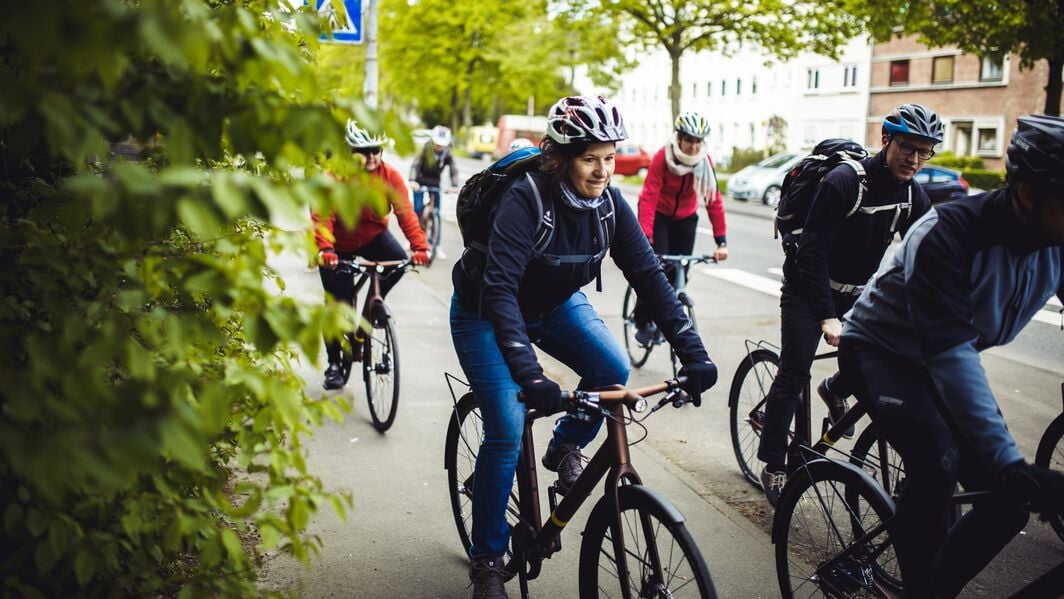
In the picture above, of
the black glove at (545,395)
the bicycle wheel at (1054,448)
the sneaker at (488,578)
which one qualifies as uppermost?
the black glove at (545,395)

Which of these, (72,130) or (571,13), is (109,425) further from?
(571,13)

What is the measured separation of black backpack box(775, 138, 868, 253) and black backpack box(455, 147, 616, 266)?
55.6 inches

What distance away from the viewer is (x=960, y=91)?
46.9 meters

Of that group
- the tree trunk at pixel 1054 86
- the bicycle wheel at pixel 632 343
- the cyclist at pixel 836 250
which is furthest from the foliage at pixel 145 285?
the tree trunk at pixel 1054 86

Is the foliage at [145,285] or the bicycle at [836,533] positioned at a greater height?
the foliage at [145,285]

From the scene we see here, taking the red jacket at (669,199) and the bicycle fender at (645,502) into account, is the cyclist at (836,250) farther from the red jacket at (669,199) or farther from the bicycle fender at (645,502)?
the red jacket at (669,199)

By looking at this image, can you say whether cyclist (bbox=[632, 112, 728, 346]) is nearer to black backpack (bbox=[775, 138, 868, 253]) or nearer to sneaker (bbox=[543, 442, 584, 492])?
black backpack (bbox=[775, 138, 868, 253])

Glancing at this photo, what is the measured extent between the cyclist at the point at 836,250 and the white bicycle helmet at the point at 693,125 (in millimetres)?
2547

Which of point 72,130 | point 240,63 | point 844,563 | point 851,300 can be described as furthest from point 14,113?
point 851,300

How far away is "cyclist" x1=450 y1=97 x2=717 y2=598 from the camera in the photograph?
3.36 meters

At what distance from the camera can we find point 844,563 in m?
3.45

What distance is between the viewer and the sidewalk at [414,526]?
405 centimetres

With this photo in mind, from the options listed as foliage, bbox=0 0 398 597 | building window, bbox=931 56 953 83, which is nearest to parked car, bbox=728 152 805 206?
building window, bbox=931 56 953 83

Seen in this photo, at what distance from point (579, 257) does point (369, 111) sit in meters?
1.81
